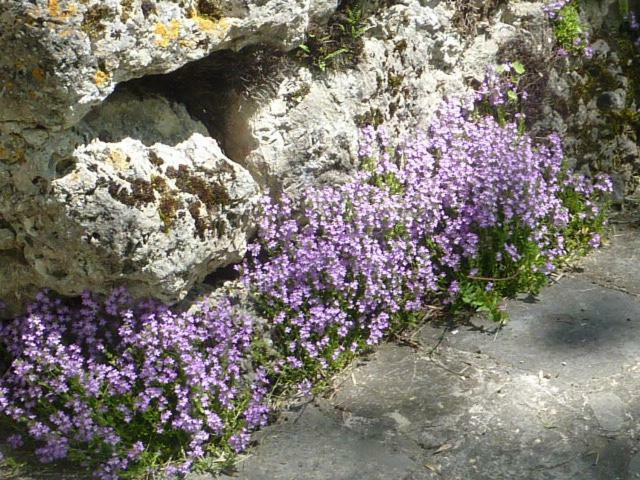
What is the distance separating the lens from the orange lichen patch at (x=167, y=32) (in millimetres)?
3818

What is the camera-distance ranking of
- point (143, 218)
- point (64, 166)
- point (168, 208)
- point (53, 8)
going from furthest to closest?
point (168, 208) → point (143, 218) → point (64, 166) → point (53, 8)

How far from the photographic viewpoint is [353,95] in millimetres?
4938

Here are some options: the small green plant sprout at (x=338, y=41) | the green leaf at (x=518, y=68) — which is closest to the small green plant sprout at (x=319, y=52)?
the small green plant sprout at (x=338, y=41)

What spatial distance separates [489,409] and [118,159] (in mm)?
2143

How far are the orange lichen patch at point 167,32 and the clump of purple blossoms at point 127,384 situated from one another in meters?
1.21

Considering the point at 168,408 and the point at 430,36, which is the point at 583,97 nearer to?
the point at 430,36

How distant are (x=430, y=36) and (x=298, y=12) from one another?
136 centimetres

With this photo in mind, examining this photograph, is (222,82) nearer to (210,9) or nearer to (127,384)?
(210,9)

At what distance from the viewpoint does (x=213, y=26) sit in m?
4.04

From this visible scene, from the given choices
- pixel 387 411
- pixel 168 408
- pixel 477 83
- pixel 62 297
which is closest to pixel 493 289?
pixel 387 411

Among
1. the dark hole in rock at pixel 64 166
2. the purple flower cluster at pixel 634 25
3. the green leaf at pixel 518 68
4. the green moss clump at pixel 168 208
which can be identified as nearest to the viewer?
the dark hole in rock at pixel 64 166

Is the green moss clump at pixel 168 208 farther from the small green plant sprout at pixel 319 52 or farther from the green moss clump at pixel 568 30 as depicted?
the green moss clump at pixel 568 30

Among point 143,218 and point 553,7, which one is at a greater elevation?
point 553,7

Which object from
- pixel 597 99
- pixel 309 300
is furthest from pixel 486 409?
pixel 597 99
